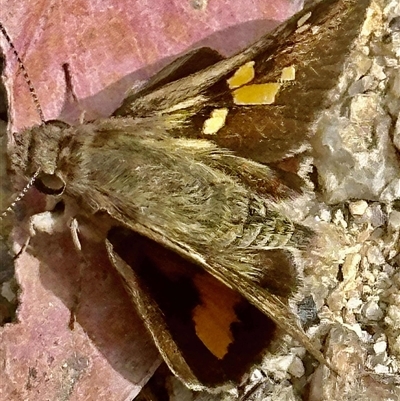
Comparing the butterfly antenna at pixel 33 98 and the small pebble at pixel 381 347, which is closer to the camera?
the butterfly antenna at pixel 33 98

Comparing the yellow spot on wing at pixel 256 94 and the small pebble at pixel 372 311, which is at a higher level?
the yellow spot on wing at pixel 256 94

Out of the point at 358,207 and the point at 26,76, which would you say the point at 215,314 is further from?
the point at 26,76

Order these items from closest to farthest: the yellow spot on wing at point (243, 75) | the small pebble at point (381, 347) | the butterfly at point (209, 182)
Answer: the butterfly at point (209, 182) → the yellow spot on wing at point (243, 75) → the small pebble at point (381, 347)

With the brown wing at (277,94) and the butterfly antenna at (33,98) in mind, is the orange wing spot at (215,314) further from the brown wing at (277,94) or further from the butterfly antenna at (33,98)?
the butterfly antenna at (33,98)

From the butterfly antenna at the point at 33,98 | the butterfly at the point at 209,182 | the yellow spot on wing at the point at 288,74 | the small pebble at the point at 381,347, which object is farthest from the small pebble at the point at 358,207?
the butterfly antenna at the point at 33,98

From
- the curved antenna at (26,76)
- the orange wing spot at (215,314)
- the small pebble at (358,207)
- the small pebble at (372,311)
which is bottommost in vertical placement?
Answer: the small pebble at (372,311)

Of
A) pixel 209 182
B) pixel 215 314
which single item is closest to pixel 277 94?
pixel 209 182

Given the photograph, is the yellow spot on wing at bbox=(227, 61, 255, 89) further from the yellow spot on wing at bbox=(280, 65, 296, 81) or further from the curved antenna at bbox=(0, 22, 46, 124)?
the curved antenna at bbox=(0, 22, 46, 124)

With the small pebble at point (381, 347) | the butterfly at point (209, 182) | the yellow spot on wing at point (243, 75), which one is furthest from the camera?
the small pebble at point (381, 347)
